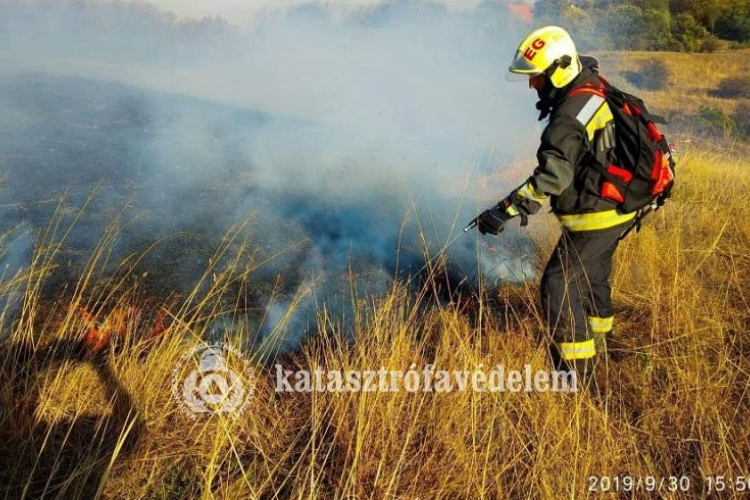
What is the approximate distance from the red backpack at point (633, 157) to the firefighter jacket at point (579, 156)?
0.04m

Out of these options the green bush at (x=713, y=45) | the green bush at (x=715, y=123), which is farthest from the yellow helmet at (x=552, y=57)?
the green bush at (x=713, y=45)

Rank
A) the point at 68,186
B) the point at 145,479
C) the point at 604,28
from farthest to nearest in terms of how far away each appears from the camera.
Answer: the point at 604,28, the point at 68,186, the point at 145,479

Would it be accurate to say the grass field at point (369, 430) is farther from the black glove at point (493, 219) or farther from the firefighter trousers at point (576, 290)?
the black glove at point (493, 219)

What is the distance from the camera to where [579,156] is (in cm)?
246

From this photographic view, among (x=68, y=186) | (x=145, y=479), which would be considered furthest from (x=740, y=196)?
(x=68, y=186)

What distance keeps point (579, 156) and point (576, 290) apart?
2.48 ft

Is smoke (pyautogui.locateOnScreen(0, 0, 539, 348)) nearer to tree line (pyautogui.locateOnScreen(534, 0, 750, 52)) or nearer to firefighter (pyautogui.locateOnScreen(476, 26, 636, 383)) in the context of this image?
firefighter (pyautogui.locateOnScreen(476, 26, 636, 383))

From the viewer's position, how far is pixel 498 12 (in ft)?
47.8

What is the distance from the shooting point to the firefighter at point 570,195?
2375 mm

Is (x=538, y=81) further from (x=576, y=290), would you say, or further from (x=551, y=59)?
(x=576, y=290)

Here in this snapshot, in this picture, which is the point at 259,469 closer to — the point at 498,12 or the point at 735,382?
the point at 735,382

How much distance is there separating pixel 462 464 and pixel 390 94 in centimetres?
1000
